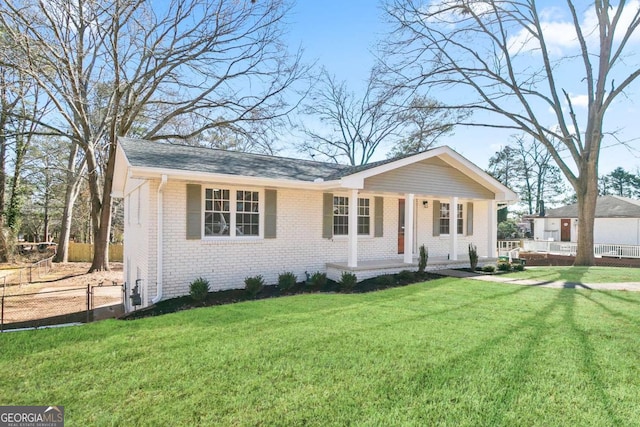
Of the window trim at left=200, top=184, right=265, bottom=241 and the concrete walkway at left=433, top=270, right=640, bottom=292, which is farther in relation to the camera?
the concrete walkway at left=433, top=270, right=640, bottom=292

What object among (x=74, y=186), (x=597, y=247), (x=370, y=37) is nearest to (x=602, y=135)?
(x=597, y=247)

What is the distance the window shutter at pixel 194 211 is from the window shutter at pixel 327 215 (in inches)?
145

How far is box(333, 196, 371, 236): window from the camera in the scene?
35.8 ft

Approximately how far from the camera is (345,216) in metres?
11.1

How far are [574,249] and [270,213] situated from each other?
20372mm

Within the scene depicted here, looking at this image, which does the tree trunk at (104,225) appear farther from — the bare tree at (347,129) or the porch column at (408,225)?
the bare tree at (347,129)

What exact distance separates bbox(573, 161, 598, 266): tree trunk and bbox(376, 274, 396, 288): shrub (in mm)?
10937

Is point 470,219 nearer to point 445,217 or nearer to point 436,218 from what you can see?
point 445,217

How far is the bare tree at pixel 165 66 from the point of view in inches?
547

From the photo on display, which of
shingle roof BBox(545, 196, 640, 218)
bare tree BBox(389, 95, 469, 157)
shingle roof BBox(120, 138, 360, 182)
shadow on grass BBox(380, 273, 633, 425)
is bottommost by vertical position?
shadow on grass BBox(380, 273, 633, 425)

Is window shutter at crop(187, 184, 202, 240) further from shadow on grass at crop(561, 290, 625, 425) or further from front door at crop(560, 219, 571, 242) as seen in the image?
front door at crop(560, 219, 571, 242)

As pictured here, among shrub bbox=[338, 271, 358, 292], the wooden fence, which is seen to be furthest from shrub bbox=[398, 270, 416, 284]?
the wooden fence

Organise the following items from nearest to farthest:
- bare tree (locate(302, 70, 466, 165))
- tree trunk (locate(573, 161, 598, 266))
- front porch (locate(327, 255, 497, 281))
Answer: front porch (locate(327, 255, 497, 281)) → tree trunk (locate(573, 161, 598, 266)) → bare tree (locate(302, 70, 466, 165))

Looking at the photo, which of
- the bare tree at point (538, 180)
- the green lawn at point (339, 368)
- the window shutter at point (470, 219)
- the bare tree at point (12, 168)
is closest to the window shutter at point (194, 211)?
the green lawn at point (339, 368)
